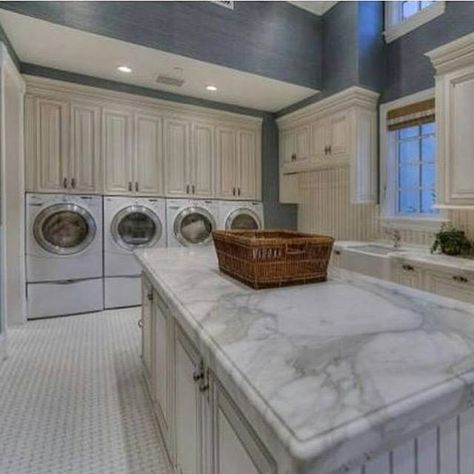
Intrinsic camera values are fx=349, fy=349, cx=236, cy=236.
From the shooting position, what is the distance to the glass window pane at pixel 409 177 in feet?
12.5

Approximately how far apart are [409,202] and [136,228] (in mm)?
3189

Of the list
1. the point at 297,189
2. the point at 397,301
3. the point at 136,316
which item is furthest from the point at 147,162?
the point at 397,301

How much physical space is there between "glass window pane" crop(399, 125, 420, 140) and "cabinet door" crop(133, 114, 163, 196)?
285 centimetres

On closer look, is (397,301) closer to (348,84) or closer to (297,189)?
(348,84)

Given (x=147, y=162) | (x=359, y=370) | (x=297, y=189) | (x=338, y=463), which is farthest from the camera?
(x=297, y=189)

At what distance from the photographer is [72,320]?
12.4 feet

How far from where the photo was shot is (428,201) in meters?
3.70

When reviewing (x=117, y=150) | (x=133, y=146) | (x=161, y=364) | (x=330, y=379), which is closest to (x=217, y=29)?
(x=133, y=146)

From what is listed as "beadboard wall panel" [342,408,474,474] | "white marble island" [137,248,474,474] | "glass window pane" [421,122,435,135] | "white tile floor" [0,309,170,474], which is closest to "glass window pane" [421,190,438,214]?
"glass window pane" [421,122,435,135]

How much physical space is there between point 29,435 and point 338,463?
6.45 feet

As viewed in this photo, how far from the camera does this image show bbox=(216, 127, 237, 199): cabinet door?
4.80 m

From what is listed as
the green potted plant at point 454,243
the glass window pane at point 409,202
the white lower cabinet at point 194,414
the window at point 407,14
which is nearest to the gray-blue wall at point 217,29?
the window at point 407,14

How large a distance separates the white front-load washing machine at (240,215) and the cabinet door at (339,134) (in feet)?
4.43

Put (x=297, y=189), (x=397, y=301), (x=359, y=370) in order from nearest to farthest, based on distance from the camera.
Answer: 1. (x=359, y=370)
2. (x=397, y=301)
3. (x=297, y=189)
